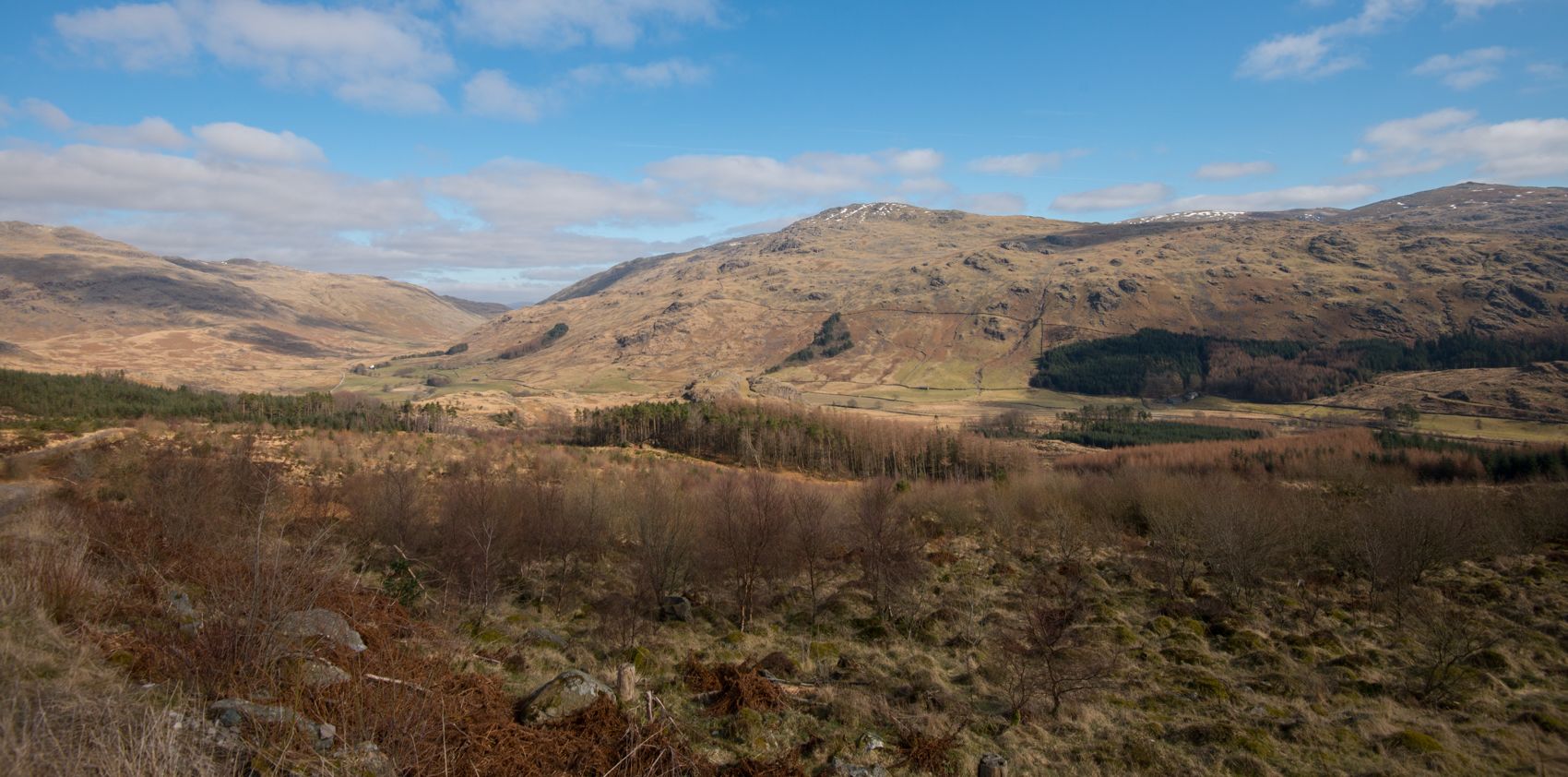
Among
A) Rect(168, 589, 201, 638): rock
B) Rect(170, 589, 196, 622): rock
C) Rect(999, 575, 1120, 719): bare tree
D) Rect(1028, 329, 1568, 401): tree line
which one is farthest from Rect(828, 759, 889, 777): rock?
Rect(1028, 329, 1568, 401): tree line

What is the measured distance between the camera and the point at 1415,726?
18344 mm

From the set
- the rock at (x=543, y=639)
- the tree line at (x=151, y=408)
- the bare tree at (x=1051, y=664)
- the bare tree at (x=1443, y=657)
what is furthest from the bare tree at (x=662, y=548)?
the tree line at (x=151, y=408)

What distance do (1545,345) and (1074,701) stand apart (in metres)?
246

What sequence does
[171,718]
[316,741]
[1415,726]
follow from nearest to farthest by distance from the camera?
[171,718] < [316,741] < [1415,726]

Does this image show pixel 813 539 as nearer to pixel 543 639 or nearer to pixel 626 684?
pixel 543 639

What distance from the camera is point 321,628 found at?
11.1 m

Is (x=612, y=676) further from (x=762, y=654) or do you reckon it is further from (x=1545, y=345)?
(x=1545, y=345)

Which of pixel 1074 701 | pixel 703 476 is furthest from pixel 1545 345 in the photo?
pixel 1074 701

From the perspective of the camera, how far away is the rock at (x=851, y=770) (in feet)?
45.4

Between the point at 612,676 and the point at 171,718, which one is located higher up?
the point at 171,718

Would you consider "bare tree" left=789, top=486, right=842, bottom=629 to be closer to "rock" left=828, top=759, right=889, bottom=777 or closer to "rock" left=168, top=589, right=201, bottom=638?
"rock" left=828, top=759, right=889, bottom=777

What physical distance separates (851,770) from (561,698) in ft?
19.8

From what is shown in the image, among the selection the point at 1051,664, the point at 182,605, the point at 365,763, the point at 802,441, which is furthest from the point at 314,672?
the point at 802,441

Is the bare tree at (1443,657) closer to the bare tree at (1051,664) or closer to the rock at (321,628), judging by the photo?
the bare tree at (1051,664)
